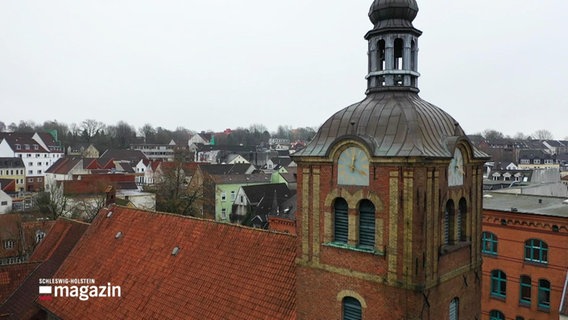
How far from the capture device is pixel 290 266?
1266 centimetres

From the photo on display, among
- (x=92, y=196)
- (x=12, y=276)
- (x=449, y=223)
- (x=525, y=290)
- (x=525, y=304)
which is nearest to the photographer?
(x=449, y=223)

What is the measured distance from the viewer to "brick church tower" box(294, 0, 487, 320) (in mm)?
9336

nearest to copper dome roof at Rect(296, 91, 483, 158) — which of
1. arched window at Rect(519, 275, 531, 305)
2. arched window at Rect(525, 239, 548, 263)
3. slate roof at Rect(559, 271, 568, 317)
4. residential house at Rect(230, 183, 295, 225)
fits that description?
slate roof at Rect(559, 271, 568, 317)

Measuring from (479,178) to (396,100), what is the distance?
3218mm

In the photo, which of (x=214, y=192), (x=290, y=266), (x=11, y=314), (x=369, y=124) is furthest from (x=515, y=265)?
(x=214, y=192)

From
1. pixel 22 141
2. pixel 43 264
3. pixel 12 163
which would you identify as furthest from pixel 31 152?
pixel 43 264

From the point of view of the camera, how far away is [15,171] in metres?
78.2

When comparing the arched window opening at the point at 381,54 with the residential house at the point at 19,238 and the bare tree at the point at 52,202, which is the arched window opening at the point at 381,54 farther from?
the bare tree at the point at 52,202

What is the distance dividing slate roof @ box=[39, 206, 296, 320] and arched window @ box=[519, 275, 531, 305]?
16.4 meters

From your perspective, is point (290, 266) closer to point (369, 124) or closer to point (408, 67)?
point (369, 124)

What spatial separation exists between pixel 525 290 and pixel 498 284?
54.6 inches

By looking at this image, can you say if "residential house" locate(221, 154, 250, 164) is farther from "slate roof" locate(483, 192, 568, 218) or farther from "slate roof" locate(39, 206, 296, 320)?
"slate roof" locate(39, 206, 296, 320)

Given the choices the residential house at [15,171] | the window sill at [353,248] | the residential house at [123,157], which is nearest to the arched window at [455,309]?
the window sill at [353,248]

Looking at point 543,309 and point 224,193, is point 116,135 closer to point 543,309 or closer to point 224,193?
point 224,193
